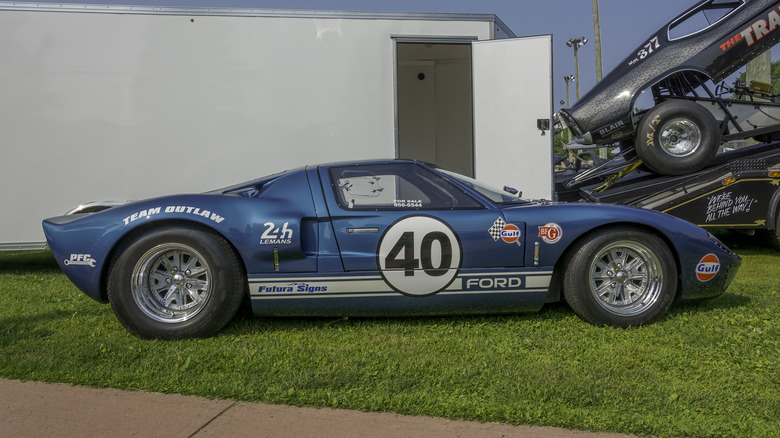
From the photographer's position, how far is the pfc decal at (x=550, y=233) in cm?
388

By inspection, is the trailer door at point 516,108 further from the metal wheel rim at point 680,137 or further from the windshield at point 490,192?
the windshield at point 490,192

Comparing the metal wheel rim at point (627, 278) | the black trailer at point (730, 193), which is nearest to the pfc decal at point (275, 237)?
the metal wheel rim at point (627, 278)

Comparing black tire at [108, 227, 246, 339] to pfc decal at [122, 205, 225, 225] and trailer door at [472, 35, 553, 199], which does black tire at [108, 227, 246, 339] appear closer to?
pfc decal at [122, 205, 225, 225]

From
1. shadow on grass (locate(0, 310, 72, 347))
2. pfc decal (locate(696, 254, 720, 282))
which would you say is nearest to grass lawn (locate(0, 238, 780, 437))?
shadow on grass (locate(0, 310, 72, 347))

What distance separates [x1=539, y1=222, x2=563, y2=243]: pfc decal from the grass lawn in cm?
59

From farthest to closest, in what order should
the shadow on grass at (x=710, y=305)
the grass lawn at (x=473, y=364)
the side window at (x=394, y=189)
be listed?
the shadow on grass at (x=710, y=305) → the side window at (x=394, y=189) → the grass lawn at (x=473, y=364)

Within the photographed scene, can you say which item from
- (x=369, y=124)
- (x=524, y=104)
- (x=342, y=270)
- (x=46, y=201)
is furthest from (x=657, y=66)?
(x=46, y=201)

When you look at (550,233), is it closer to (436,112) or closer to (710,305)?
(710,305)

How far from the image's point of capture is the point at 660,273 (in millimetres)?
3887

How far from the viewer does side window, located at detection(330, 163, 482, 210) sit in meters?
3.96

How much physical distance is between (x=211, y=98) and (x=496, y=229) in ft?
13.4

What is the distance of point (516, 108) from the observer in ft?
22.2

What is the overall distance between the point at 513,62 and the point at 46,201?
17.6ft

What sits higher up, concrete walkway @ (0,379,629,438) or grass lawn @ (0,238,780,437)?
grass lawn @ (0,238,780,437)
